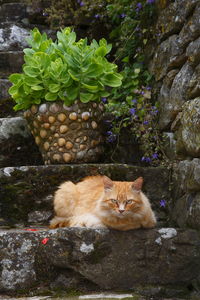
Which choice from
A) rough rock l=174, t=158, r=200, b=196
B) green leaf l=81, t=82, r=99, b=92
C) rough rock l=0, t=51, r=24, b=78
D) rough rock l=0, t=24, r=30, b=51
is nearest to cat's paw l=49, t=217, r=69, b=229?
rough rock l=174, t=158, r=200, b=196

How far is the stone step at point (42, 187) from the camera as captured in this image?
3389mm

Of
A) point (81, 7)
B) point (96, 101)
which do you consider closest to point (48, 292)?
point (96, 101)

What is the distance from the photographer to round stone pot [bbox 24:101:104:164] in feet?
12.2

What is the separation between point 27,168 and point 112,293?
46.9 inches

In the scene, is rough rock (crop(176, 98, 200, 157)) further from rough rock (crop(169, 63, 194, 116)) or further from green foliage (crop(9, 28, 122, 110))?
green foliage (crop(9, 28, 122, 110))

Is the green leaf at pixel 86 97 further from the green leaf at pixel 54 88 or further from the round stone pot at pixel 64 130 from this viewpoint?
the green leaf at pixel 54 88

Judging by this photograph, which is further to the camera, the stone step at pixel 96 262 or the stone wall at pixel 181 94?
the stone wall at pixel 181 94

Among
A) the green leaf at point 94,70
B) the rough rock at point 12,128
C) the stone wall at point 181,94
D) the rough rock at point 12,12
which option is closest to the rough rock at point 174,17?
the stone wall at point 181,94

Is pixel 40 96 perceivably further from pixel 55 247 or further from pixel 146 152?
pixel 55 247

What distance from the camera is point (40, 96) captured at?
3750mm

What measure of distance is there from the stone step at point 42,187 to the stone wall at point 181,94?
0.15 meters

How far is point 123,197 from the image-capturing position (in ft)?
9.75

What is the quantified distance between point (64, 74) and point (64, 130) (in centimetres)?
43

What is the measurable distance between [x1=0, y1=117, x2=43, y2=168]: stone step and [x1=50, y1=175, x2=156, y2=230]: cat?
782 millimetres
